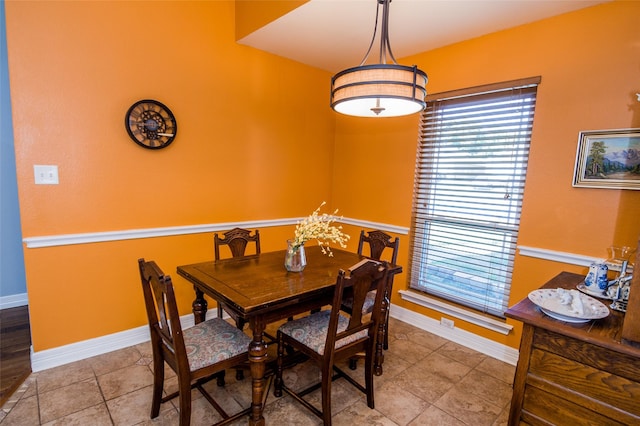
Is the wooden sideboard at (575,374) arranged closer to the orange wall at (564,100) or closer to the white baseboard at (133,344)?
the orange wall at (564,100)

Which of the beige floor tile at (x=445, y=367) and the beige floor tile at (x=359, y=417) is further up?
the beige floor tile at (x=445, y=367)

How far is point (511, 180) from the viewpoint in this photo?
2.47 m

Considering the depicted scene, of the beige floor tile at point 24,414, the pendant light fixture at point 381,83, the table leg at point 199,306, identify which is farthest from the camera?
the table leg at point 199,306

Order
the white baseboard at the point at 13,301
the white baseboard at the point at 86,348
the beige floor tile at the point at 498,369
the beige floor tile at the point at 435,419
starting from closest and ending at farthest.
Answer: the beige floor tile at the point at 435,419
the white baseboard at the point at 86,348
the beige floor tile at the point at 498,369
the white baseboard at the point at 13,301

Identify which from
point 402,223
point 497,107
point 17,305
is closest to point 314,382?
point 402,223

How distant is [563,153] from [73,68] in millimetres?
3404

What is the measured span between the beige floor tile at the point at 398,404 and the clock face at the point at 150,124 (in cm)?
245

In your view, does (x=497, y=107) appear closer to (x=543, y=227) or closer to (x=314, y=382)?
(x=543, y=227)

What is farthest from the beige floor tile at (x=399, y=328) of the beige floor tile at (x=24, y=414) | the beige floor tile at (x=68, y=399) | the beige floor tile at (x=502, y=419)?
the beige floor tile at (x=24, y=414)

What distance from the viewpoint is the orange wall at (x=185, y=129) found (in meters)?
2.02

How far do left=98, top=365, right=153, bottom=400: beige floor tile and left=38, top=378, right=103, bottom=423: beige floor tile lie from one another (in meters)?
0.04

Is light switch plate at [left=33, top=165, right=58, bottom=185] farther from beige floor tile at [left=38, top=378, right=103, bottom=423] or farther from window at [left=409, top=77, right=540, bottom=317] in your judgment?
window at [left=409, top=77, right=540, bottom=317]

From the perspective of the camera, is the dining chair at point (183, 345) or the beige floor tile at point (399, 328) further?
the beige floor tile at point (399, 328)

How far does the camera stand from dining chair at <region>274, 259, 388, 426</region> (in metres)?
1.66
